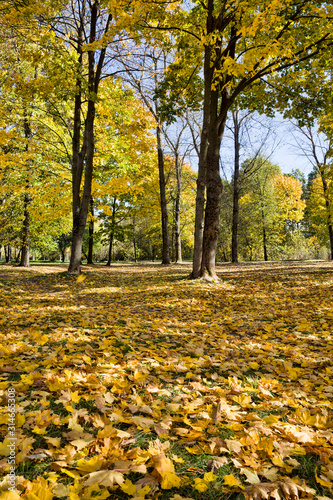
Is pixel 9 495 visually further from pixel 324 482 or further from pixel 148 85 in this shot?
pixel 148 85

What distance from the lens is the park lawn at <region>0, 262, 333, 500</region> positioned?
1397 millimetres

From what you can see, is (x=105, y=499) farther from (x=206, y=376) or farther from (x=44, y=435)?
(x=206, y=376)

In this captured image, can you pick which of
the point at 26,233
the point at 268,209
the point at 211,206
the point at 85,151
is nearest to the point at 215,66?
the point at 211,206

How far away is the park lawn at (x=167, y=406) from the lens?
140 cm

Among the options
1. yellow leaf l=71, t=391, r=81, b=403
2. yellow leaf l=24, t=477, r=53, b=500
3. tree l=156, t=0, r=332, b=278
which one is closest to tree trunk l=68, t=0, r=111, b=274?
tree l=156, t=0, r=332, b=278

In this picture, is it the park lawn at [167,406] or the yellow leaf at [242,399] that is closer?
the park lawn at [167,406]

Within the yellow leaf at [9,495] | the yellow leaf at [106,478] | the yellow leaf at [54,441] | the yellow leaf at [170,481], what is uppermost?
the yellow leaf at [9,495]

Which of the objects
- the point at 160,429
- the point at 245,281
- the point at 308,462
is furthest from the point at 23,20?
the point at 308,462

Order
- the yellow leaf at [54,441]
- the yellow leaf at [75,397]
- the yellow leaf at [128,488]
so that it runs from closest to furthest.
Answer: the yellow leaf at [128,488] < the yellow leaf at [54,441] < the yellow leaf at [75,397]

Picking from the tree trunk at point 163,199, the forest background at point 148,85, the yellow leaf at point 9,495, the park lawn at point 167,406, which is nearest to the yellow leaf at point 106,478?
the park lawn at point 167,406

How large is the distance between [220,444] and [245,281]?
24.8ft

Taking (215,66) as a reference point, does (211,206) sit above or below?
below

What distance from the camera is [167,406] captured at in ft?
7.01

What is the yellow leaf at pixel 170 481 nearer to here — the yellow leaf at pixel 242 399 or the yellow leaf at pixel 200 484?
the yellow leaf at pixel 200 484
